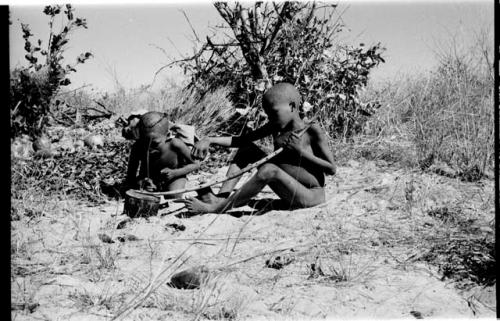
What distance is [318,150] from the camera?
3316 mm

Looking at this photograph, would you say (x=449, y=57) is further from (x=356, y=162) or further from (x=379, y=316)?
(x=379, y=316)

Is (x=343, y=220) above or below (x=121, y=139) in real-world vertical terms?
below

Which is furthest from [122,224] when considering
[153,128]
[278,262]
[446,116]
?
[446,116]

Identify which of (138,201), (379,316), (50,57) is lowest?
(379,316)

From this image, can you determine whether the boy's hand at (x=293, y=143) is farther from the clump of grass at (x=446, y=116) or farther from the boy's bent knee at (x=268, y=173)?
the clump of grass at (x=446, y=116)

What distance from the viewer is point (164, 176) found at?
3748 millimetres

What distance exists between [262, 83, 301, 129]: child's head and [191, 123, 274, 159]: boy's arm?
0.19 metres

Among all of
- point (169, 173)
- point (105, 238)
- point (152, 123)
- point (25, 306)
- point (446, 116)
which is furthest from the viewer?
point (446, 116)

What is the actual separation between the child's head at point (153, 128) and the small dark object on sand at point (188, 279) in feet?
5.44

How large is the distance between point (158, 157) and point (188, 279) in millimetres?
1763

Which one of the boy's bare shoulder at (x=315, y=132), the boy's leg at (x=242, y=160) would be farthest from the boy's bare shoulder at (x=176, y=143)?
the boy's bare shoulder at (x=315, y=132)

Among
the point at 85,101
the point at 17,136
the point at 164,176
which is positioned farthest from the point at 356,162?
the point at 85,101

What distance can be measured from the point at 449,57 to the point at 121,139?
3509 mm

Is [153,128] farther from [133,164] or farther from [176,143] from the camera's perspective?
[133,164]
